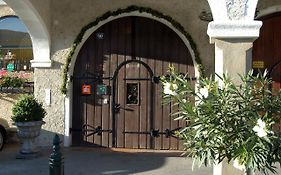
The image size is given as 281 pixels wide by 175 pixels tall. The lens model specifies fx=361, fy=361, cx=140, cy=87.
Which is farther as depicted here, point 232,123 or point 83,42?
point 83,42

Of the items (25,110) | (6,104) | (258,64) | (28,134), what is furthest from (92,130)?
(258,64)

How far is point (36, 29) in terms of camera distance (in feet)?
27.1

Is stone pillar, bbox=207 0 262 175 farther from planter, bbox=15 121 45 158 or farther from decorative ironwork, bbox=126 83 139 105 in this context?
planter, bbox=15 121 45 158

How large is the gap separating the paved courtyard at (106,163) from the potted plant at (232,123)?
3.03m

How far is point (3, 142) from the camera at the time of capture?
873 cm

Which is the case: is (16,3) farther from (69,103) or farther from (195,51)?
(195,51)

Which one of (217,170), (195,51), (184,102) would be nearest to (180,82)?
(184,102)

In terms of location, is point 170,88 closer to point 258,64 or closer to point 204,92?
point 204,92

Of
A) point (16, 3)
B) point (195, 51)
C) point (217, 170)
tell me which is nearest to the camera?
point (217, 170)

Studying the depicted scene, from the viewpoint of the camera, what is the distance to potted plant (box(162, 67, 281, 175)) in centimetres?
338

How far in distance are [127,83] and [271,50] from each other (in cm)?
344

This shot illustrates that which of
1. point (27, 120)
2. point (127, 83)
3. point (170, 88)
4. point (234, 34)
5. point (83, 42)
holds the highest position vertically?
point (83, 42)

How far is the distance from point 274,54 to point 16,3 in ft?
19.0

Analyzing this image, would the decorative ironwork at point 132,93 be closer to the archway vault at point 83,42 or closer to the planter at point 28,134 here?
the archway vault at point 83,42
